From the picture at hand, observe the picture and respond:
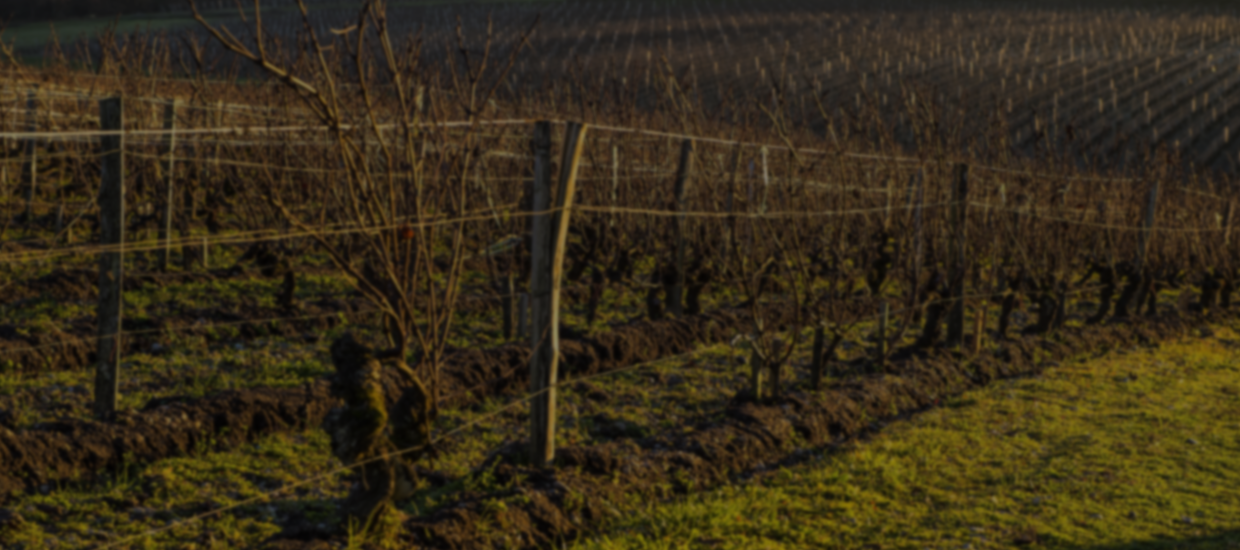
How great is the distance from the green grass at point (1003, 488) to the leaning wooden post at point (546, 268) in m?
0.61

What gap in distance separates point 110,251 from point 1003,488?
476cm

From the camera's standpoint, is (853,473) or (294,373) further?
(294,373)

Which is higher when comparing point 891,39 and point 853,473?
point 891,39

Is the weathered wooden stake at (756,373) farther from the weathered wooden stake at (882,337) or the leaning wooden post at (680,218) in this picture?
the leaning wooden post at (680,218)

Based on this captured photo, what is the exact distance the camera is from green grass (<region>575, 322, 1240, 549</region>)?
4.60 metres

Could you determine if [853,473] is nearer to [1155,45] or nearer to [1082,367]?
[1082,367]

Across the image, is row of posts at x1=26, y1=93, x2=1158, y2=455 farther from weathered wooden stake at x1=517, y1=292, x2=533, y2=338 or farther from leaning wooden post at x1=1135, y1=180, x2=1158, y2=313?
leaning wooden post at x1=1135, y1=180, x2=1158, y2=313

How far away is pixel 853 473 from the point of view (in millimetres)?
5461

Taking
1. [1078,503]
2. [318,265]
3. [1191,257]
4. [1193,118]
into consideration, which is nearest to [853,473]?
[1078,503]

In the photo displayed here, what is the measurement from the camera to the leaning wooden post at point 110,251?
5.29 m

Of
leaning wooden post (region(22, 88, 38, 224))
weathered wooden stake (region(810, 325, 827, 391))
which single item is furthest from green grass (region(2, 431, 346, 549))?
leaning wooden post (region(22, 88, 38, 224))

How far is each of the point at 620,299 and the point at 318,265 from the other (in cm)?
297

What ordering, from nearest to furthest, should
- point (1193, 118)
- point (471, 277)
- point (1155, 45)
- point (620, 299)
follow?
point (620, 299) < point (471, 277) < point (1193, 118) < point (1155, 45)

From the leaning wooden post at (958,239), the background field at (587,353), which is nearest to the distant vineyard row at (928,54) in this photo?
the background field at (587,353)
